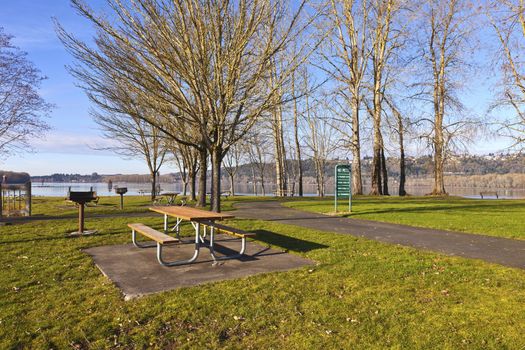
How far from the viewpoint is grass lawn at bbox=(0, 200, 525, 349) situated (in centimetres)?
346

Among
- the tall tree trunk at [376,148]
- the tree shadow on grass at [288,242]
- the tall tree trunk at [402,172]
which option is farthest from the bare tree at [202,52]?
the tall tree trunk at [402,172]

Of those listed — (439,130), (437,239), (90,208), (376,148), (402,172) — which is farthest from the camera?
(402,172)

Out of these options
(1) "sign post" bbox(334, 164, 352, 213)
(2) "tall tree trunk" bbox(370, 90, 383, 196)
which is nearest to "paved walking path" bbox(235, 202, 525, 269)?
(1) "sign post" bbox(334, 164, 352, 213)

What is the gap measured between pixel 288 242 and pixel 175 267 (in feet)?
9.84

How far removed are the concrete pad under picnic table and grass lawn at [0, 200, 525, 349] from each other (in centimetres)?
→ 24

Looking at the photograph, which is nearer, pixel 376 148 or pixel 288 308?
pixel 288 308

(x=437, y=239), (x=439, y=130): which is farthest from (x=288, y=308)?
(x=439, y=130)

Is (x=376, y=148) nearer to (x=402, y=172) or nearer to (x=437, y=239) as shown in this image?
(x=402, y=172)

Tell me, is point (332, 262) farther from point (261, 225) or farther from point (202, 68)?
point (202, 68)

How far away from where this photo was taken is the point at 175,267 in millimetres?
6043

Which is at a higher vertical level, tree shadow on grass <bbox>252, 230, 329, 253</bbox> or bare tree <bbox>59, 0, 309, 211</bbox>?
bare tree <bbox>59, 0, 309, 211</bbox>

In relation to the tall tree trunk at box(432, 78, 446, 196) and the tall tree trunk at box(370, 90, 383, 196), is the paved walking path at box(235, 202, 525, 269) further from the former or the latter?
the tall tree trunk at box(432, 78, 446, 196)

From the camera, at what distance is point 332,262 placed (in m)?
6.36

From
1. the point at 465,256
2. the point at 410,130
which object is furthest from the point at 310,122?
the point at 465,256
